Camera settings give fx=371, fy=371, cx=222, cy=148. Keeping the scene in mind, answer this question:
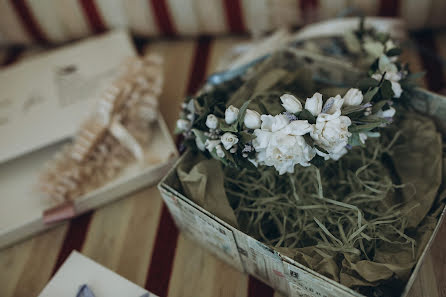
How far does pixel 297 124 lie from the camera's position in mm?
468

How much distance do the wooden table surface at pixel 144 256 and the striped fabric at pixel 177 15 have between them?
185mm

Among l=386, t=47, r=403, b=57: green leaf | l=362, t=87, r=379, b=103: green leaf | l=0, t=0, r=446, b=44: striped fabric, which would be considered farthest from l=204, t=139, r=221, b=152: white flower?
l=0, t=0, r=446, b=44: striped fabric

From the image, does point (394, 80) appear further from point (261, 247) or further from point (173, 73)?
point (173, 73)

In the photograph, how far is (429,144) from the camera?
2.06ft

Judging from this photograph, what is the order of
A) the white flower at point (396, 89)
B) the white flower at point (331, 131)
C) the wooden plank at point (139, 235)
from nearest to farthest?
1. the white flower at point (331, 131)
2. the white flower at point (396, 89)
3. the wooden plank at point (139, 235)

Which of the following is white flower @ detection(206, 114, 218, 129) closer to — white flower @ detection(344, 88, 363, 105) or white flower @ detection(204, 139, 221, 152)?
white flower @ detection(204, 139, 221, 152)

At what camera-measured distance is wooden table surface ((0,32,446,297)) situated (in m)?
0.63

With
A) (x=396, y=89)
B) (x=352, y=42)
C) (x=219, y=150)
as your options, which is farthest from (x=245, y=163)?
(x=352, y=42)

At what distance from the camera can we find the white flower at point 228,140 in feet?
1.67

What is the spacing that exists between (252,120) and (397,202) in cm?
29

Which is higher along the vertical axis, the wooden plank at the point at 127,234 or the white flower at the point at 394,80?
the white flower at the point at 394,80

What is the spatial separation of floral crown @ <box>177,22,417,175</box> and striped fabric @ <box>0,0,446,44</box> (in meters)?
Result: 0.34

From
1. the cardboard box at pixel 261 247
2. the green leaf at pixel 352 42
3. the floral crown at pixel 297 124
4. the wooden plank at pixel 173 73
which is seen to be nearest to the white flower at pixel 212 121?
the floral crown at pixel 297 124

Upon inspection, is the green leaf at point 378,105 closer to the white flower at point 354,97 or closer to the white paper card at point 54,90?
the white flower at point 354,97
